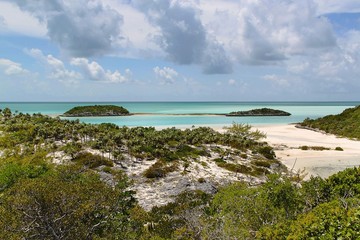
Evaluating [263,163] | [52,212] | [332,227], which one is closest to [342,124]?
[263,163]

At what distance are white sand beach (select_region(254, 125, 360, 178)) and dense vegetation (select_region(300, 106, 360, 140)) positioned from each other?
16.6 feet

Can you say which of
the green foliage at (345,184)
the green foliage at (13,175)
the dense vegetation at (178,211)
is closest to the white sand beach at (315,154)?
the green foliage at (345,184)

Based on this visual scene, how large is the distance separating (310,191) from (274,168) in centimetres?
2597

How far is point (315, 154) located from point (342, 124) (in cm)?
4227

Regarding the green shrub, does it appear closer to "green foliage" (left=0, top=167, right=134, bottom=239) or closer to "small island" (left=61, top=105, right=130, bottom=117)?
"green foliage" (left=0, top=167, right=134, bottom=239)

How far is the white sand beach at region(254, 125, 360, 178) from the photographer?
47219 millimetres

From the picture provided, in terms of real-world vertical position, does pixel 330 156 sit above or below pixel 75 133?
below

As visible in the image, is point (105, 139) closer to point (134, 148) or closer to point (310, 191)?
point (134, 148)

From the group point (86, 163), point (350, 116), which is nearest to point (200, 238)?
point (86, 163)

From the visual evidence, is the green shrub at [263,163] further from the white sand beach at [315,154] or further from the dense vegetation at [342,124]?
the dense vegetation at [342,124]

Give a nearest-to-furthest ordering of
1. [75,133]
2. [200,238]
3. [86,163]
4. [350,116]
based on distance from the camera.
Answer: [200,238] < [86,163] < [75,133] < [350,116]

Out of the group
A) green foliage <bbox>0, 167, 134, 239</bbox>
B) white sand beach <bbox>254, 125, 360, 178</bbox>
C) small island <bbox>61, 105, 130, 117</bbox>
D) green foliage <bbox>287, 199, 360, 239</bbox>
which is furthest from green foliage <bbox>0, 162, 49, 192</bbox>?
small island <bbox>61, 105, 130, 117</bbox>

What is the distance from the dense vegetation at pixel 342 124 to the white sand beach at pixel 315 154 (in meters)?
5.05

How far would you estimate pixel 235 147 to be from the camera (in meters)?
58.0
